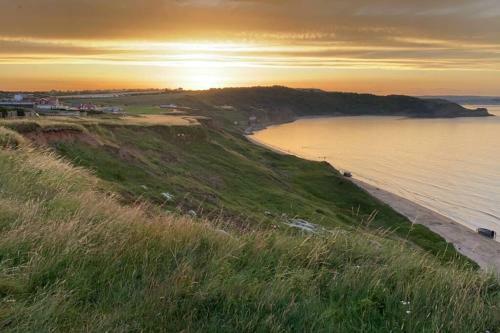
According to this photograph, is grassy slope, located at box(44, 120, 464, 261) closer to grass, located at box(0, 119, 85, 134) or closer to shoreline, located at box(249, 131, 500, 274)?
grass, located at box(0, 119, 85, 134)

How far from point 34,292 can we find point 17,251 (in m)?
0.74

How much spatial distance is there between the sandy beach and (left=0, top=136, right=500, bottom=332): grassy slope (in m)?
26.9

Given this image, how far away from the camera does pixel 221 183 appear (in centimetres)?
3781

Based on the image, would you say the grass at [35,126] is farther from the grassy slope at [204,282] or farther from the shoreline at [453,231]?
the shoreline at [453,231]

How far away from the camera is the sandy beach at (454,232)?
35812mm

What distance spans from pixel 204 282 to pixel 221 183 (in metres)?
32.8

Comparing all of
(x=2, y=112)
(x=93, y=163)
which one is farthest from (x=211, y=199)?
(x=2, y=112)

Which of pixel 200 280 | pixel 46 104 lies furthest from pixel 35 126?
pixel 46 104

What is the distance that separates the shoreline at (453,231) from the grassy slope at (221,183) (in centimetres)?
222

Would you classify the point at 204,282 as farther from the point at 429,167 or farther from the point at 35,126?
the point at 429,167

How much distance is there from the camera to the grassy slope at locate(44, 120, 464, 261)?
23.4 metres

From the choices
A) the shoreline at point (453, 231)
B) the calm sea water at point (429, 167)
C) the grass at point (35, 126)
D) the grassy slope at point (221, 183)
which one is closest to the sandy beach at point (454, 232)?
the shoreline at point (453, 231)

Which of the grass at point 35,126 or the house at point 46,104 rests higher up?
the grass at point 35,126

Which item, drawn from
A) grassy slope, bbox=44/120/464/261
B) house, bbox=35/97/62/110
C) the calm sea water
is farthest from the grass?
house, bbox=35/97/62/110
